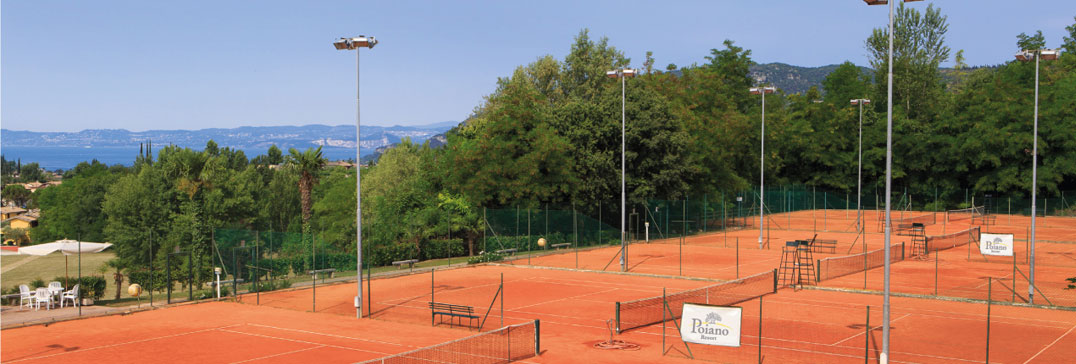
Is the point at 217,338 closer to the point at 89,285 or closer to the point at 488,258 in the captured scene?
the point at 89,285

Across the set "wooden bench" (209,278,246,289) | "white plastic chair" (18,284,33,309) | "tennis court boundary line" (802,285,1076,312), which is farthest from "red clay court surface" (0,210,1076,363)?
"white plastic chair" (18,284,33,309)

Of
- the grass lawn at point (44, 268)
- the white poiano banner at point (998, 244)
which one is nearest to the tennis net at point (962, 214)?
the white poiano banner at point (998, 244)

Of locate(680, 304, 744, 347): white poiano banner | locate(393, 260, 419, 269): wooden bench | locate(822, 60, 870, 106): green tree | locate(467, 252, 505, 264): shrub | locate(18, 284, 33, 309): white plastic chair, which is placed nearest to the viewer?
locate(680, 304, 744, 347): white poiano banner

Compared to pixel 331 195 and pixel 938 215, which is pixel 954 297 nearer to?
pixel 938 215

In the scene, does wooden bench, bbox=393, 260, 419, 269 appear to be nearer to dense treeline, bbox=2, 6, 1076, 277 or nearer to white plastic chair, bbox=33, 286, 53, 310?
dense treeline, bbox=2, 6, 1076, 277

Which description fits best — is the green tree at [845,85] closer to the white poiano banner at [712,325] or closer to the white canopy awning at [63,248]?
the white canopy awning at [63,248]

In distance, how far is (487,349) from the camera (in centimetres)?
1948

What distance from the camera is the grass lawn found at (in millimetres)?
56184

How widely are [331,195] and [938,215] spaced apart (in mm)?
53779

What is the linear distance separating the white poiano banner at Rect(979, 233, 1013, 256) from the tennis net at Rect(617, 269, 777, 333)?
42.5 ft

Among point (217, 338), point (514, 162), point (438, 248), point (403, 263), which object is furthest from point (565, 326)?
point (514, 162)

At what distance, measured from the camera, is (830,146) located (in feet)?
272

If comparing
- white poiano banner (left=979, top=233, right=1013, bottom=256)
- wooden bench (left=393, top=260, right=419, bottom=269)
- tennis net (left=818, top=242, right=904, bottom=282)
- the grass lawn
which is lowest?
the grass lawn

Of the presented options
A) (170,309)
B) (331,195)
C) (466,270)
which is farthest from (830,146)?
(170,309)
